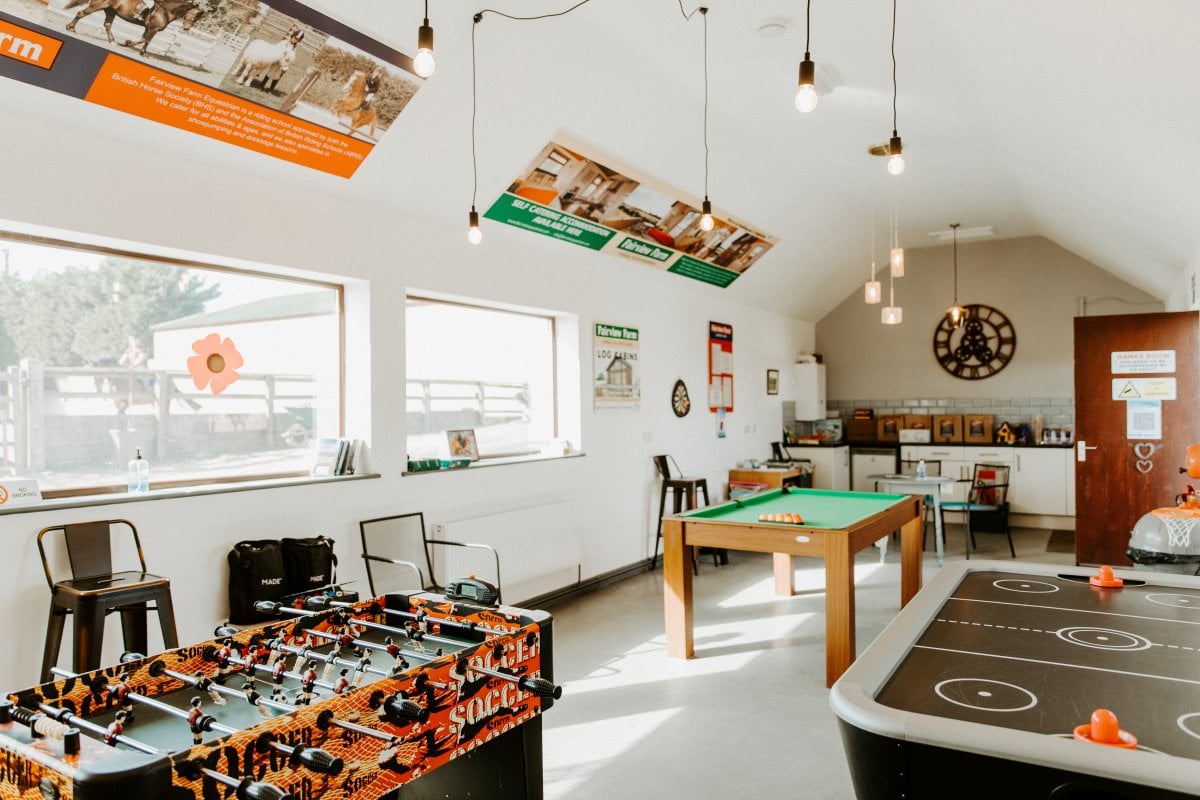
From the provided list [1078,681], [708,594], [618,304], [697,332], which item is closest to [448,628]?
[1078,681]

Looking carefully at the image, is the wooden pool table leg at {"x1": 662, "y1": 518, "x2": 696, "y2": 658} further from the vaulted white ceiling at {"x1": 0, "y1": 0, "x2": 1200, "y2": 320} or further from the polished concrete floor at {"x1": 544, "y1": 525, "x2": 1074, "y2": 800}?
the vaulted white ceiling at {"x1": 0, "y1": 0, "x2": 1200, "y2": 320}

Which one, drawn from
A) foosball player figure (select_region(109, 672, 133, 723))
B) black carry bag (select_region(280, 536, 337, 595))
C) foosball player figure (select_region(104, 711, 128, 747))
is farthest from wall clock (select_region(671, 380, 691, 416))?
foosball player figure (select_region(104, 711, 128, 747))

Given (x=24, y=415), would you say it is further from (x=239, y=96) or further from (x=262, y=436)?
(x=239, y=96)

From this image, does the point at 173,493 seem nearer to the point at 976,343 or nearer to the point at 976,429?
the point at 976,429

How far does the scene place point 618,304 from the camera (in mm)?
6402

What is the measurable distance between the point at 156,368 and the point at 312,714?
2.70 metres

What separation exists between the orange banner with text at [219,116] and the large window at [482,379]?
118 centimetres

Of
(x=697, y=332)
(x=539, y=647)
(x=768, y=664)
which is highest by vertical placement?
(x=697, y=332)

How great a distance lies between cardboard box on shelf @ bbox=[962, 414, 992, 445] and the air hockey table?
271 inches

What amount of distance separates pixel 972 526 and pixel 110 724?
8559 mm

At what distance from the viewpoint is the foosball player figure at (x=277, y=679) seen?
187 centimetres

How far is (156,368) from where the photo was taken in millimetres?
3689

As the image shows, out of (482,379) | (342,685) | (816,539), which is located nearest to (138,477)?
(342,685)

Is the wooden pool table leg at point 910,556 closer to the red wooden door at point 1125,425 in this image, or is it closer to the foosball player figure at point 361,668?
the red wooden door at point 1125,425
